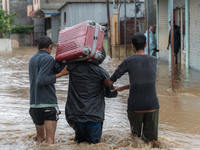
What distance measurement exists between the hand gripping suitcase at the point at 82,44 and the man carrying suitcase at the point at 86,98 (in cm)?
14

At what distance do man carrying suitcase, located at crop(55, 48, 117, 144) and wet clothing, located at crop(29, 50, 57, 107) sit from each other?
243mm

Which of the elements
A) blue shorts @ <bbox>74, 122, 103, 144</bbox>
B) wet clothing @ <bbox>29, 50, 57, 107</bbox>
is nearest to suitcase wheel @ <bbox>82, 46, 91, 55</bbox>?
wet clothing @ <bbox>29, 50, 57, 107</bbox>

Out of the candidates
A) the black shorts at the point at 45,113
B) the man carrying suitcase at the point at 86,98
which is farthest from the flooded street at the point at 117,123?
the black shorts at the point at 45,113

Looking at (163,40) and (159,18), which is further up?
(159,18)

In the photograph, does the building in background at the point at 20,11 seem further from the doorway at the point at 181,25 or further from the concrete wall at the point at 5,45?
the doorway at the point at 181,25

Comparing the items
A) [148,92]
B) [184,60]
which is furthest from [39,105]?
[184,60]

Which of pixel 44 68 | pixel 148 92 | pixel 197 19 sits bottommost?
pixel 148 92

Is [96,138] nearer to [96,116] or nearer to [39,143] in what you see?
[96,116]

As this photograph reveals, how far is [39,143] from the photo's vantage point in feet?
14.2

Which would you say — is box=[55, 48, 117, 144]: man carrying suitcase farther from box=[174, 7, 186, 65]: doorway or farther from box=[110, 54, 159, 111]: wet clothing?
box=[174, 7, 186, 65]: doorway

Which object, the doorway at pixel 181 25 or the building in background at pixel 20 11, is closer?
the doorway at pixel 181 25

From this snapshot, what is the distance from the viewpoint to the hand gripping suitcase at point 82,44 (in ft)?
12.5

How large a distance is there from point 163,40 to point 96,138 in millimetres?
12695

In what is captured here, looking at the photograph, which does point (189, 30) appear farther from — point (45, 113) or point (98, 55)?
point (45, 113)
